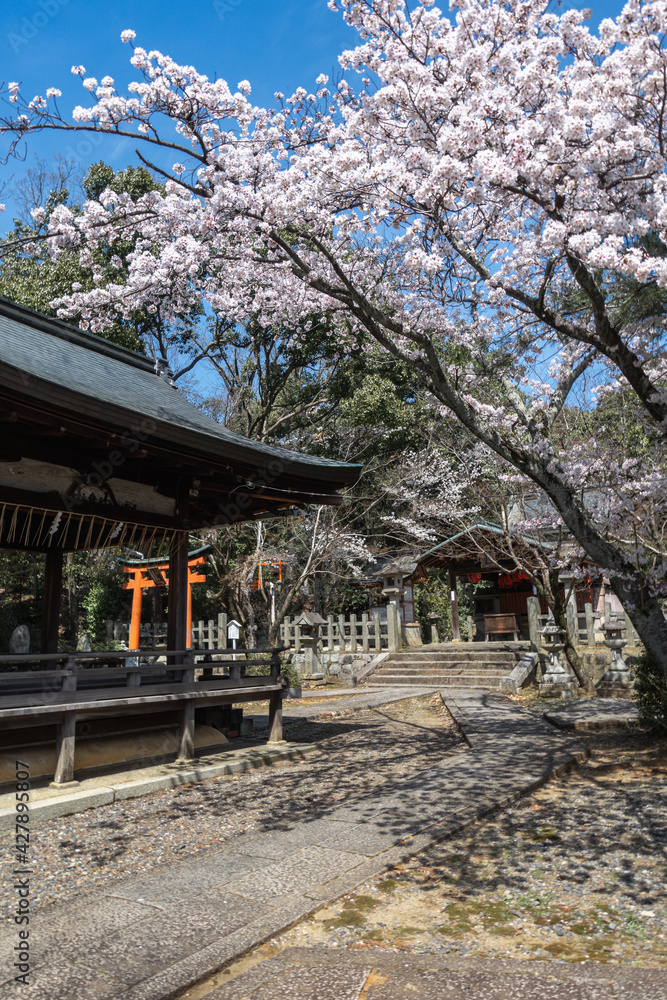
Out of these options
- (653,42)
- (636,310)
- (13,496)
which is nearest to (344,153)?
(653,42)

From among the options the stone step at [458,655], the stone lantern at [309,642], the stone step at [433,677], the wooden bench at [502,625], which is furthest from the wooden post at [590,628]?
the stone lantern at [309,642]

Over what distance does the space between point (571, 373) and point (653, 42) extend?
127 inches

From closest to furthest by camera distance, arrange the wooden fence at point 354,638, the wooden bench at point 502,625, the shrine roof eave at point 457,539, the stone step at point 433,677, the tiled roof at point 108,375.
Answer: the tiled roof at point 108,375
the shrine roof eave at point 457,539
the stone step at point 433,677
the wooden fence at point 354,638
the wooden bench at point 502,625

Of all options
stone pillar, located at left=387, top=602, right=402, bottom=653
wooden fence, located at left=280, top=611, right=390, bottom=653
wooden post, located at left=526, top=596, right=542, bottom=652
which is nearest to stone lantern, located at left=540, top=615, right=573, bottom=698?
wooden post, located at left=526, top=596, right=542, bottom=652

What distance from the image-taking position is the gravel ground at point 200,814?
14.7 feet

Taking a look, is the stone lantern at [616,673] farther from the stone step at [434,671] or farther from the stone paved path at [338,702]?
the stone paved path at [338,702]

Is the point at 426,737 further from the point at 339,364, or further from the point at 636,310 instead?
the point at 339,364

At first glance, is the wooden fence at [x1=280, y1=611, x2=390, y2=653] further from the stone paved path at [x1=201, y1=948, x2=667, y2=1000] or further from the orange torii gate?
the stone paved path at [x1=201, y1=948, x2=667, y2=1000]

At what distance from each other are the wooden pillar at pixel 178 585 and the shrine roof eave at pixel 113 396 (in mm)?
1426

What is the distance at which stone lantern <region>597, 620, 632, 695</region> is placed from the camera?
1222 centimetres

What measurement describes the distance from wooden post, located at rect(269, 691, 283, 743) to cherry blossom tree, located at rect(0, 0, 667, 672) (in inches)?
174

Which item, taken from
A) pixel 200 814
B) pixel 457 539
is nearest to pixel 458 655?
pixel 457 539

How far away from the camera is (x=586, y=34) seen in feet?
20.1

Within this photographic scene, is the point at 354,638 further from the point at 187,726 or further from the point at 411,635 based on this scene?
the point at 187,726
